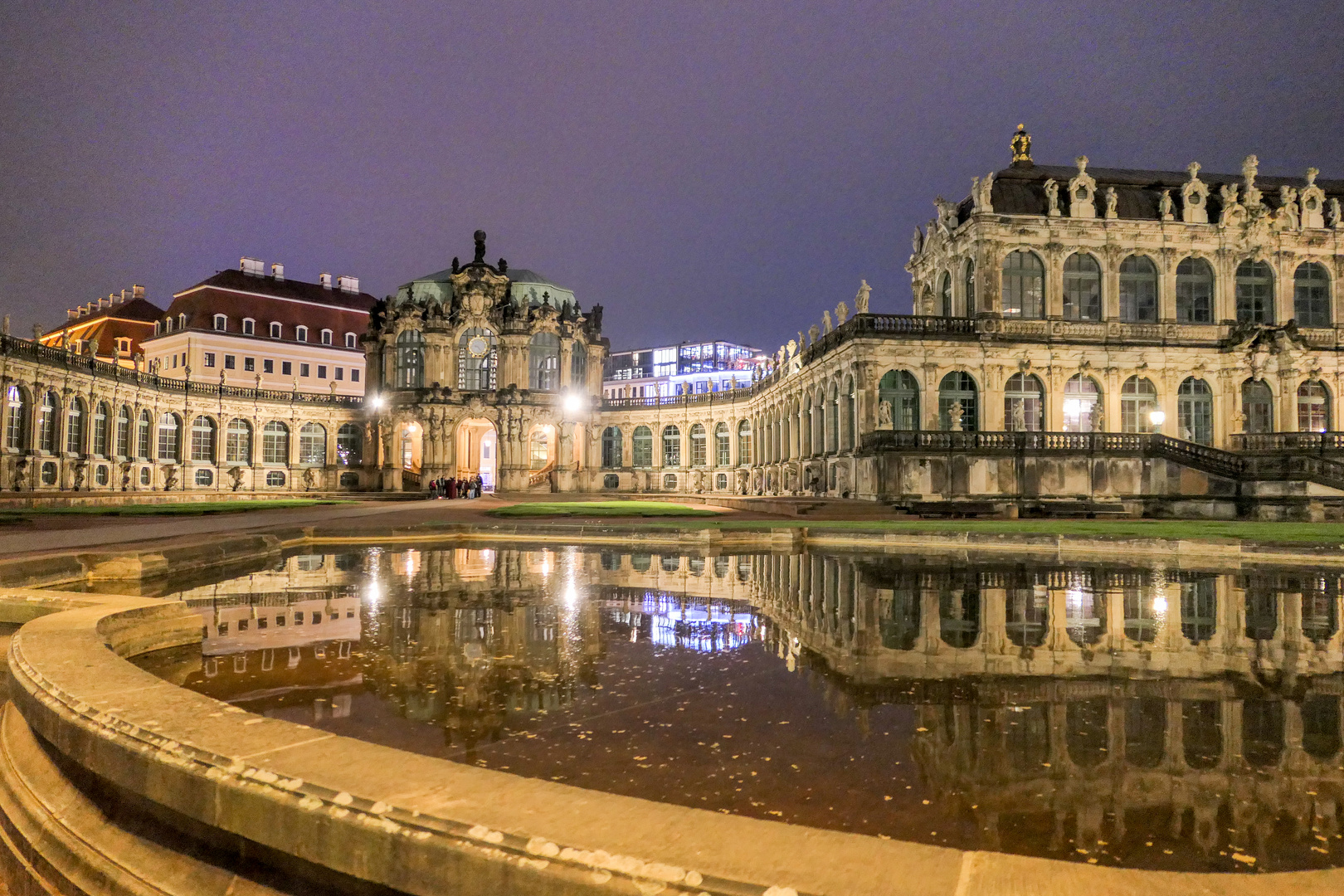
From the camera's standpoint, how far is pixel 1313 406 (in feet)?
163

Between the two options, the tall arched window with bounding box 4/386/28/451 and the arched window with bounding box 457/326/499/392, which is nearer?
the tall arched window with bounding box 4/386/28/451

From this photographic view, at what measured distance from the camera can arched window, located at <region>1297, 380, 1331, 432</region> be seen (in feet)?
161

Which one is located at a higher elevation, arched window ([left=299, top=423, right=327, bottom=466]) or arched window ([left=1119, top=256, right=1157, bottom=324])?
arched window ([left=1119, top=256, right=1157, bottom=324])

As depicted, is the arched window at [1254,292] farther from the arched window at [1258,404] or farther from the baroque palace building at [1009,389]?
the arched window at [1258,404]

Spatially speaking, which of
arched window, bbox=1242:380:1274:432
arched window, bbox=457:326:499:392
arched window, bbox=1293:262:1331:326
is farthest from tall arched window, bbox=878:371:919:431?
arched window, bbox=457:326:499:392

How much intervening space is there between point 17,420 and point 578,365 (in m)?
40.4

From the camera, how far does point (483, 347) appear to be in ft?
231

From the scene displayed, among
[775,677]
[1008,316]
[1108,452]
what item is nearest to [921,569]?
[775,677]

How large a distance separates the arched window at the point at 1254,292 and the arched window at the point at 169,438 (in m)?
79.1

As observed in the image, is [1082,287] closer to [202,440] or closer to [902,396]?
[902,396]

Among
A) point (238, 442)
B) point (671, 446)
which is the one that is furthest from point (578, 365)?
point (238, 442)

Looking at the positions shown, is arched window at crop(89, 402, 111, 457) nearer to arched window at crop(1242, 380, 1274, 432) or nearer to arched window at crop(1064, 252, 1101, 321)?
arched window at crop(1064, 252, 1101, 321)

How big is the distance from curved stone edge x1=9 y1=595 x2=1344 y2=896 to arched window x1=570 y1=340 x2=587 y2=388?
2719 inches

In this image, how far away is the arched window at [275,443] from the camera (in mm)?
72312
